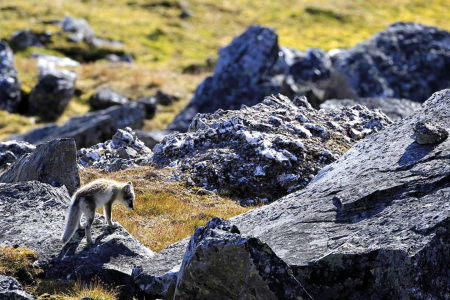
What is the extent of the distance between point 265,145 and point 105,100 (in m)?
35.2

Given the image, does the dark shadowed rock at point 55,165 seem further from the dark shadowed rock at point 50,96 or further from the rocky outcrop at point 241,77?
the dark shadowed rock at point 50,96

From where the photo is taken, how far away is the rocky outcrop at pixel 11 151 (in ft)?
73.3

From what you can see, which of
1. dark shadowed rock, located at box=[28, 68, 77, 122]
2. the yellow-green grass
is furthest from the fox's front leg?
dark shadowed rock, located at box=[28, 68, 77, 122]

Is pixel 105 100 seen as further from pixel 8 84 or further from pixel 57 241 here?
pixel 57 241

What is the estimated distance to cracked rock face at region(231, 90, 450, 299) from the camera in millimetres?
8766

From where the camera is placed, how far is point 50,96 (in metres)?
51.1

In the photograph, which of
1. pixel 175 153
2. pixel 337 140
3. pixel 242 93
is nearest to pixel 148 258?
pixel 175 153

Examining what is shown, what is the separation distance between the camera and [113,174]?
20969 mm

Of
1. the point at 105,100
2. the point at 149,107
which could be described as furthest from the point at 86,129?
the point at 105,100

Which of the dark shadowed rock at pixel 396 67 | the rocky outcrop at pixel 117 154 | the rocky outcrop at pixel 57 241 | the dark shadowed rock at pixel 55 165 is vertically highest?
the rocky outcrop at pixel 57 241

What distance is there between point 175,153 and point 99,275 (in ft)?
38.3

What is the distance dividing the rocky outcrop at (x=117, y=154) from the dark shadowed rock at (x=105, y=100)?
28263 millimetres

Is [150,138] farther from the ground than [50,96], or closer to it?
farther from the ground

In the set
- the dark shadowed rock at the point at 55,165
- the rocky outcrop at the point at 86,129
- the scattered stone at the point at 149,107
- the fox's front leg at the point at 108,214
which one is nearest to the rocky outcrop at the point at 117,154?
the dark shadowed rock at the point at 55,165
